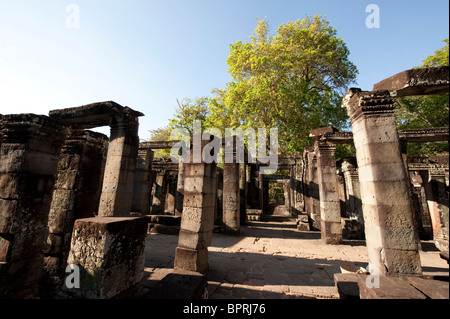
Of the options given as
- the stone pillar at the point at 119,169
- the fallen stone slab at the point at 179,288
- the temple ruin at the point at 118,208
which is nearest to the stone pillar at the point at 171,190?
the stone pillar at the point at 119,169

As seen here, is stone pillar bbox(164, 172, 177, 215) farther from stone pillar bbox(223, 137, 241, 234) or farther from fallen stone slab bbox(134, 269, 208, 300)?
fallen stone slab bbox(134, 269, 208, 300)

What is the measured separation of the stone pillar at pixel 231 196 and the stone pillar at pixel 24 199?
6785mm

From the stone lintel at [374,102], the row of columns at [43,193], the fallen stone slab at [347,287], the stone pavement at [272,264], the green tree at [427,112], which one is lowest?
the stone pavement at [272,264]

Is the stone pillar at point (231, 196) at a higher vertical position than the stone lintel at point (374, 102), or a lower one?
lower

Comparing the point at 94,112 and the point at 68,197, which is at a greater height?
the point at 94,112

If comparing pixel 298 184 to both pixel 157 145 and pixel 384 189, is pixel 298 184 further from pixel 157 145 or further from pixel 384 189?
pixel 384 189

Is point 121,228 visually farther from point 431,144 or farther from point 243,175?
point 431,144

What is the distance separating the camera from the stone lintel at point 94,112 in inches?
196

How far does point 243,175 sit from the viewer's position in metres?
13.0

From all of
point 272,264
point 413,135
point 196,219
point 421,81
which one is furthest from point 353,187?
point 196,219

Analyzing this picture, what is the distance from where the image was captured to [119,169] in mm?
5141

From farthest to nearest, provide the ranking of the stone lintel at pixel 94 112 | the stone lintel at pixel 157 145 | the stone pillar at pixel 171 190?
the stone pillar at pixel 171 190, the stone lintel at pixel 157 145, the stone lintel at pixel 94 112

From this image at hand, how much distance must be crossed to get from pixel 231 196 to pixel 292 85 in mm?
10395

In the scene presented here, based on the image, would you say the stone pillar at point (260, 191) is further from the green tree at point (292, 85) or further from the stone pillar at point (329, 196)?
Result: the stone pillar at point (329, 196)
